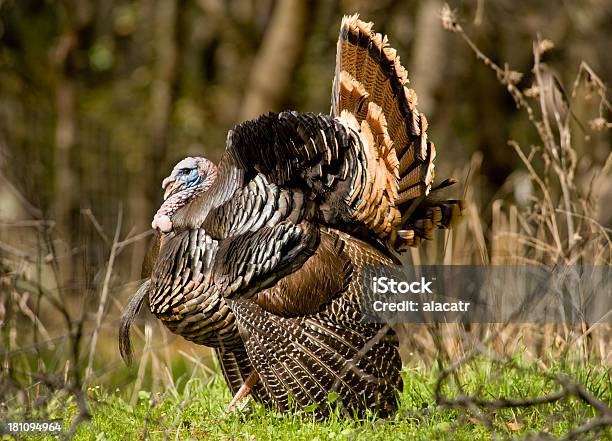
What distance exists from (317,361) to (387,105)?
57.0 inches

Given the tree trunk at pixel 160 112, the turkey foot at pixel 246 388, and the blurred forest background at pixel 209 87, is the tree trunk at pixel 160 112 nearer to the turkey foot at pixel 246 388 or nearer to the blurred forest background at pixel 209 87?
the blurred forest background at pixel 209 87

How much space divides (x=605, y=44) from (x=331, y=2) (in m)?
4.71

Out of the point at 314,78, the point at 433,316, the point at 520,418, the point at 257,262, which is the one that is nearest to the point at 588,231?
the point at 433,316

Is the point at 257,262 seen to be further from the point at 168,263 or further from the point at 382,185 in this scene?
the point at 382,185

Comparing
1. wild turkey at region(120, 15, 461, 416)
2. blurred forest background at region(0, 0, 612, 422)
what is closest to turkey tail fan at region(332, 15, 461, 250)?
wild turkey at region(120, 15, 461, 416)

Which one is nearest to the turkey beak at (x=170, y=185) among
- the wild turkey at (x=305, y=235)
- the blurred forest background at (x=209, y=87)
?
the wild turkey at (x=305, y=235)

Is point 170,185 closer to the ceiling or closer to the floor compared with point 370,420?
closer to the ceiling

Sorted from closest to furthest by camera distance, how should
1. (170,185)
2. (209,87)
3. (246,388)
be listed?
(246,388), (170,185), (209,87)

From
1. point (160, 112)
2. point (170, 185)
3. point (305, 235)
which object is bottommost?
point (305, 235)

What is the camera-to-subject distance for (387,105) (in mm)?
4840

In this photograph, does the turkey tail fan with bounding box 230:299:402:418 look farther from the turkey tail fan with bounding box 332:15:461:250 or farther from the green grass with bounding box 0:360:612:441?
the turkey tail fan with bounding box 332:15:461:250

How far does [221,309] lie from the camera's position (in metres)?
4.39

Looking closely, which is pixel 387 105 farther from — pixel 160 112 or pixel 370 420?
pixel 160 112

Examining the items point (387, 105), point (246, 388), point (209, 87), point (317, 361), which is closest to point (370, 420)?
point (317, 361)
